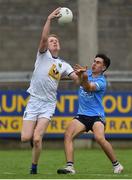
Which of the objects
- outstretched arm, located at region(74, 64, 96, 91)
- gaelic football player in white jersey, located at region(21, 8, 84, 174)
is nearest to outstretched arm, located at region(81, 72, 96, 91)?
outstretched arm, located at region(74, 64, 96, 91)

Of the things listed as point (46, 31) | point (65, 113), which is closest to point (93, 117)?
point (46, 31)

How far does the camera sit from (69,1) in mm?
30219

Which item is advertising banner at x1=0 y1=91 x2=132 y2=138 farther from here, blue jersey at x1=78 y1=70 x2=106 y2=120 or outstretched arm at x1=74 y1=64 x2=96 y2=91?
outstretched arm at x1=74 y1=64 x2=96 y2=91

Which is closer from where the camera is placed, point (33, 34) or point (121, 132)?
point (121, 132)

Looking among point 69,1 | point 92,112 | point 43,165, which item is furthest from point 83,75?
point 69,1

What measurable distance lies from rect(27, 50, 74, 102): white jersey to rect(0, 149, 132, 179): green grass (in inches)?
48.5

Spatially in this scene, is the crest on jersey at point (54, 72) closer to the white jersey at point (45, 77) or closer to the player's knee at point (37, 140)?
the white jersey at point (45, 77)

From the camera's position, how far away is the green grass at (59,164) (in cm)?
1146

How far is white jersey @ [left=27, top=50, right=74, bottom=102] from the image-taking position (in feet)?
38.7

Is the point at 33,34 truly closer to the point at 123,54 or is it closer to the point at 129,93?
the point at 123,54

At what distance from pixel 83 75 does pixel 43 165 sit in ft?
12.4

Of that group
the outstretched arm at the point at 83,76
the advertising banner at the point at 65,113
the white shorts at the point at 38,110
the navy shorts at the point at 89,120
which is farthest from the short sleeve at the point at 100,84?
the advertising banner at the point at 65,113

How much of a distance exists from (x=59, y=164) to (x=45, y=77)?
3.74 m

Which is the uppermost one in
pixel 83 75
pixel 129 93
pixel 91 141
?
pixel 83 75
